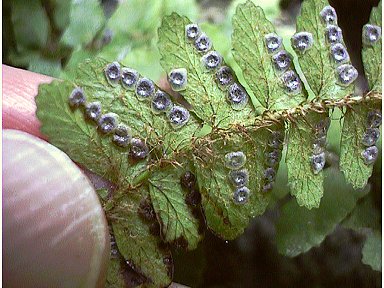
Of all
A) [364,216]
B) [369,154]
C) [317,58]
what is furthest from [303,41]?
[364,216]

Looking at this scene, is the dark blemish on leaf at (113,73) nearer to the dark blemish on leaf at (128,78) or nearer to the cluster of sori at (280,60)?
the dark blemish on leaf at (128,78)

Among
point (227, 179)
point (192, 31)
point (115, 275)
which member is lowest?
point (115, 275)

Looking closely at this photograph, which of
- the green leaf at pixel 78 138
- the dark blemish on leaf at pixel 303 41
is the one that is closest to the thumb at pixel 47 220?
the green leaf at pixel 78 138

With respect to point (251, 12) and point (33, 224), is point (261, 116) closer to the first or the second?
point (251, 12)

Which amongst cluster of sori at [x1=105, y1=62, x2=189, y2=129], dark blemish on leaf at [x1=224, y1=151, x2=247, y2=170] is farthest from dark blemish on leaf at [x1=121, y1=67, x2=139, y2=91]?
dark blemish on leaf at [x1=224, y1=151, x2=247, y2=170]

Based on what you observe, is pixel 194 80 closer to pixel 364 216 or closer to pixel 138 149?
pixel 138 149

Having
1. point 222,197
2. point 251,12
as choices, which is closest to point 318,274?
point 222,197

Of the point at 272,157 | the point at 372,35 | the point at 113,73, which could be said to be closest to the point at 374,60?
the point at 372,35

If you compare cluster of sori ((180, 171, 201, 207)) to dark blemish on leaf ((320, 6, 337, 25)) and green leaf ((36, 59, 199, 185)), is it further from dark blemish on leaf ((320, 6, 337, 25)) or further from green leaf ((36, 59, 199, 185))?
dark blemish on leaf ((320, 6, 337, 25))

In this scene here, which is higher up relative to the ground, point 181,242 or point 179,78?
point 179,78

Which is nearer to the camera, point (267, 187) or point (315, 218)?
point (267, 187)
